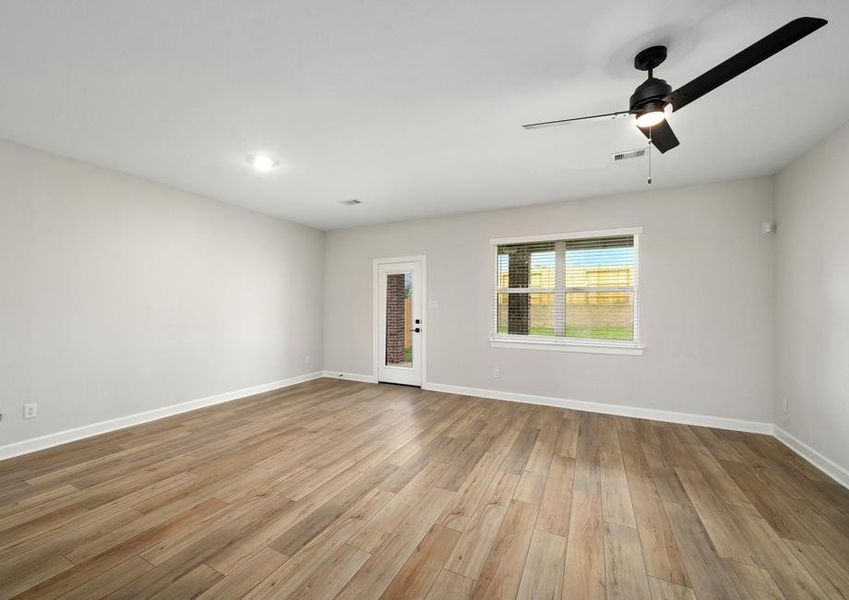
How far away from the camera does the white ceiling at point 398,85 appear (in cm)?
168

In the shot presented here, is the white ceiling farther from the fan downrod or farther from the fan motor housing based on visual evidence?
the fan motor housing

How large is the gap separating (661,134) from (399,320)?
4426 millimetres

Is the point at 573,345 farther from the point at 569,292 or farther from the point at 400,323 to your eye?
the point at 400,323

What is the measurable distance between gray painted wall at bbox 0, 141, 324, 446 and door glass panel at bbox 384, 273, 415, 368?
1868 mm

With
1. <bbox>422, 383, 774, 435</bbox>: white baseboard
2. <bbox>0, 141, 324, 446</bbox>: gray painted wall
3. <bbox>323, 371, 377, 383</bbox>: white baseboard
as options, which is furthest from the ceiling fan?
<bbox>323, 371, 377, 383</bbox>: white baseboard

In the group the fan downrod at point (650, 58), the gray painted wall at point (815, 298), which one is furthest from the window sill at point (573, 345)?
the fan downrod at point (650, 58)

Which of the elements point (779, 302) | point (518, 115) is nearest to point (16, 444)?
point (518, 115)

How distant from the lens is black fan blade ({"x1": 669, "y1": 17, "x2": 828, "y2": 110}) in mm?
1310

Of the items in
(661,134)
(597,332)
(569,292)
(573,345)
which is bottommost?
(573,345)

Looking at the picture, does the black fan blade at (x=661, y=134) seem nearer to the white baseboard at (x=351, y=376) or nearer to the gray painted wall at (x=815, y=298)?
the gray painted wall at (x=815, y=298)

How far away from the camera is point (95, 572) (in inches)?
66.7

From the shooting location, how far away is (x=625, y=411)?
4203mm

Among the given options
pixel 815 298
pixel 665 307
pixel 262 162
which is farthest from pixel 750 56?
pixel 262 162

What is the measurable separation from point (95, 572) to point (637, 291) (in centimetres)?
521
